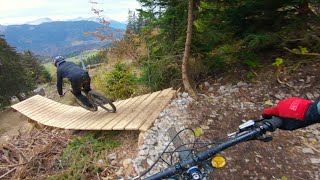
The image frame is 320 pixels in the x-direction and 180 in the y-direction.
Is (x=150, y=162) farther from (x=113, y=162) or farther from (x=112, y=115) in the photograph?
(x=112, y=115)

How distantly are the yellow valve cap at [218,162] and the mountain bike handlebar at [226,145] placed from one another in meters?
0.08

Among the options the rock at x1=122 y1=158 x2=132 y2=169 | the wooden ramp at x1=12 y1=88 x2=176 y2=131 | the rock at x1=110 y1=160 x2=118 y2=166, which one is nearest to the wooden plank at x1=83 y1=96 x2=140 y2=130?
the wooden ramp at x1=12 y1=88 x2=176 y2=131

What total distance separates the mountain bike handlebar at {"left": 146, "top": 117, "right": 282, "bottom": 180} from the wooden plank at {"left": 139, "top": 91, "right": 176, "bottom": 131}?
387 centimetres

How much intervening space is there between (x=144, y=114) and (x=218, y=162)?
4972 mm

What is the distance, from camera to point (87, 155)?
237 inches

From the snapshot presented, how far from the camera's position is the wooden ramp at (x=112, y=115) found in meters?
6.88

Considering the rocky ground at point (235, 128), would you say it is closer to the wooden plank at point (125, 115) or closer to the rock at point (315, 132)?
the rock at point (315, 132)

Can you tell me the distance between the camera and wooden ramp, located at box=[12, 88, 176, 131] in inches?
271

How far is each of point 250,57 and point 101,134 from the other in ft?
16.3

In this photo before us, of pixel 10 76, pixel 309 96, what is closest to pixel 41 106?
pixel 309 96

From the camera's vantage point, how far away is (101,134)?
23.7 ft

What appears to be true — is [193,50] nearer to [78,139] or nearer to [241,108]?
[241,108]

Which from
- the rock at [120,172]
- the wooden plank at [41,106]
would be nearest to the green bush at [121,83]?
the wooden plank at [41,106]

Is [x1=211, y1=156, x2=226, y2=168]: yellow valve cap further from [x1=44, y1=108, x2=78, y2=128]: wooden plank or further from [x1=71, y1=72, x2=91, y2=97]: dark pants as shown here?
[x1=44, y1=108, x2=78, y2=128]: wooden plank
